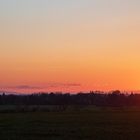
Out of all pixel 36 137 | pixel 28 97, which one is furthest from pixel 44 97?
pixel 36 137

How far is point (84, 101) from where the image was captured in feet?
567

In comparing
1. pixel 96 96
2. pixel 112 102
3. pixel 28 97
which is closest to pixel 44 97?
pixel 28 97

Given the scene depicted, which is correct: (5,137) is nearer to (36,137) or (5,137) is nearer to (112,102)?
(36,137)

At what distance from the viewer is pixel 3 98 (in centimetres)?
18625

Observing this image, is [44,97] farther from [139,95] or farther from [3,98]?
[139,95]

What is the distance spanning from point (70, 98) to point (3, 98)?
28319mm

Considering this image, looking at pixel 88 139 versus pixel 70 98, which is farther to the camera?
pixel 70 98

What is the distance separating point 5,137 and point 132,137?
8.59 m

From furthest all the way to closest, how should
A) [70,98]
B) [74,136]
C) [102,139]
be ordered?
[70,98], [74,136], [102,139]

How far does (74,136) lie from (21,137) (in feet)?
11.9

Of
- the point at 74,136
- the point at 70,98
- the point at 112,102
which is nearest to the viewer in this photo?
the point at 74,136

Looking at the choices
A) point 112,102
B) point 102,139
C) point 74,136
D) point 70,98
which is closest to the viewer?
point 102,139

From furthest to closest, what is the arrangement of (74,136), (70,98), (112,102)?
1. (70,98)
2. (112,102)
3. (74,136)

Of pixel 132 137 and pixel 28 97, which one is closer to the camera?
pixel 132 137
